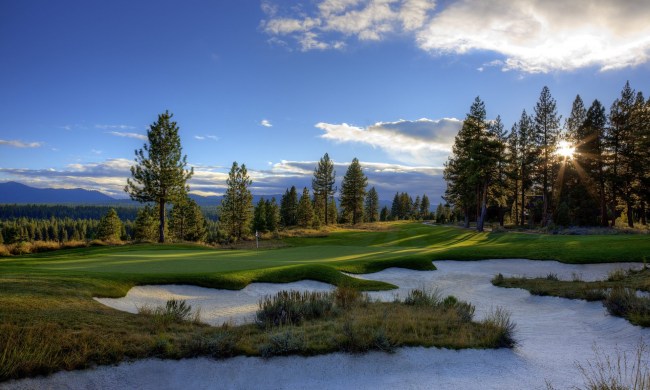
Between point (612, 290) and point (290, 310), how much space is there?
35.2 feet

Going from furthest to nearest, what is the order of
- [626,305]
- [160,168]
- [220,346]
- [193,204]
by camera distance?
[193,204]
[160,168]
[626,305]
[220,346]

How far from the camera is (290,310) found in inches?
423

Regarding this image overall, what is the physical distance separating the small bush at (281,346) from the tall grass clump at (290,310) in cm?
155

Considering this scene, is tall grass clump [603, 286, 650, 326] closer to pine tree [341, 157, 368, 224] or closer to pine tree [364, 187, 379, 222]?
pine tree [341, 157, 368, 224]

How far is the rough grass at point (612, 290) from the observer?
10.6 m

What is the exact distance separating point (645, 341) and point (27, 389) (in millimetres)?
13458

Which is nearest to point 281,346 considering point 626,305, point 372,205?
point 626,305

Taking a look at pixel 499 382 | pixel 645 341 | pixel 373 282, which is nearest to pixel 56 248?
pixel 373 282

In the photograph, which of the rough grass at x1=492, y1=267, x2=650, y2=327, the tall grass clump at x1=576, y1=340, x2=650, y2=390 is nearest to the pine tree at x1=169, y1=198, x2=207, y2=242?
the rough grass at x1=492, y1=267, x2=650, y2=327

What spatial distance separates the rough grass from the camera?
1062 centimetres

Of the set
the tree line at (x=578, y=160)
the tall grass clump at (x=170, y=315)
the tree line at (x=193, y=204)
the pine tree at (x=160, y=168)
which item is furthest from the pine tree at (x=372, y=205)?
the tall grass clump at (x=170, y=315)

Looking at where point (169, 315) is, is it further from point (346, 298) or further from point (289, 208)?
point (289, 208)

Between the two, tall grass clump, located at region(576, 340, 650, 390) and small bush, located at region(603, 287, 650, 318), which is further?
small bush, located at region(603, 287, 650, 318)

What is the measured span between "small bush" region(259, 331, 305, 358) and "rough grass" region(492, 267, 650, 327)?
9258 mm
